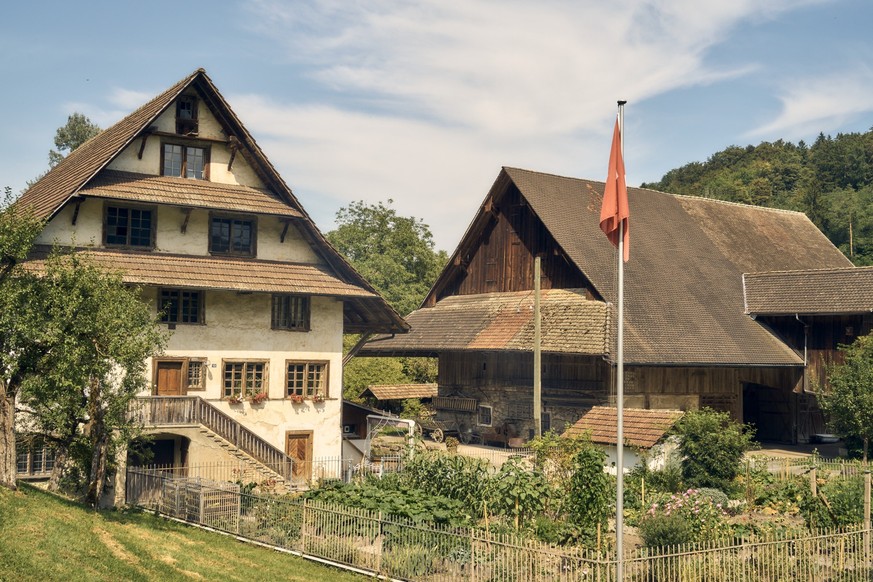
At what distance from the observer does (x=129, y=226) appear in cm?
3158

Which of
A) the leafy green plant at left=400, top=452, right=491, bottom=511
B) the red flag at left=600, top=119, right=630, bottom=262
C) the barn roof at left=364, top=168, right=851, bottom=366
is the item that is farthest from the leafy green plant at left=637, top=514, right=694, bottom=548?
the barn roof at left=364, top=168, right=851, bottom=366

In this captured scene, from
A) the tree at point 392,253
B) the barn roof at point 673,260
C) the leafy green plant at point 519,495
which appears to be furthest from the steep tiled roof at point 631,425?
the tree at point 392,253

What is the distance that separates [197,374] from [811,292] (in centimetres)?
2601

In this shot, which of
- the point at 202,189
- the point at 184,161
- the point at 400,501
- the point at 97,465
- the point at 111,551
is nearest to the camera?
the point at 111,551

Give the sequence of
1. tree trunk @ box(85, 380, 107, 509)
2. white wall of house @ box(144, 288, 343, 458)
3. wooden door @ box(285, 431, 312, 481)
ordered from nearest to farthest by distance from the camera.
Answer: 1. tree trunk @ box(85, 380, 107, 509)
2. white wall of house @ box(144, 288, 343, 458)
3. wooden door @ box(285, 431, 312, 481)

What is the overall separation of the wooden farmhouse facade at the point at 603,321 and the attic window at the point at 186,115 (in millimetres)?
12087

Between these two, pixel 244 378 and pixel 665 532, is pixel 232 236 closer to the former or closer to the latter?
pixel 244 378

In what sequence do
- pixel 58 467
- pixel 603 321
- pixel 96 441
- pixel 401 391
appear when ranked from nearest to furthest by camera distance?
pixel 96 441 < pixel 58 467 < pixel 603 321 < pixel 401 391

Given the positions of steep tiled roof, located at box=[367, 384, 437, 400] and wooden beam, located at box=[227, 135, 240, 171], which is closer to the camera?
wooden beam, located at box=[227, 135, 240, 171]

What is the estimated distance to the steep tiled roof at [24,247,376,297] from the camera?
3023 centimetres

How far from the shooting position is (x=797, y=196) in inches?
4055

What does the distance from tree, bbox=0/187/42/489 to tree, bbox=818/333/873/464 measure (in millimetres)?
27740

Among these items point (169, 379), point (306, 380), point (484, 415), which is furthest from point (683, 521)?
point (484, 415)

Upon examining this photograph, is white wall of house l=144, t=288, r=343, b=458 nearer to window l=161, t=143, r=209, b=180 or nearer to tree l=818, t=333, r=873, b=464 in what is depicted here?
window l=161, t=143, r=209, b=180
